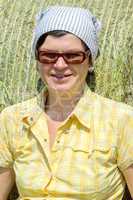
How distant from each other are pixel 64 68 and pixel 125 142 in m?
0.26

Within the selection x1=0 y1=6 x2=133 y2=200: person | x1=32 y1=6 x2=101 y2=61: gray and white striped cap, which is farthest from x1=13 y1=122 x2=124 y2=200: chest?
x1=32 y1=6 x2=101 y2=61: gray and white striped cap

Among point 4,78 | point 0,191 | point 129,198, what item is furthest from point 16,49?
point 129,198

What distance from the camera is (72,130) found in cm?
185

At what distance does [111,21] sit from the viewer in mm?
2078

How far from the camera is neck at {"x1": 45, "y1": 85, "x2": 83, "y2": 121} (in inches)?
73.4

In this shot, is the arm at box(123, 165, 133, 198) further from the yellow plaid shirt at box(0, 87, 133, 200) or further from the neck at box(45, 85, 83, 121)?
the neck at box(45, 85, 83, 121)

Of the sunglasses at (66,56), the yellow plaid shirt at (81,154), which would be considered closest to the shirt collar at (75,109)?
the yellow plaid shirt at (81,154)

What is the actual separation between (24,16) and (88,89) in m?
0.44

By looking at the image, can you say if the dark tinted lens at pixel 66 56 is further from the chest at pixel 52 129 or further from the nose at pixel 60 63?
the chest at pixel 52 129

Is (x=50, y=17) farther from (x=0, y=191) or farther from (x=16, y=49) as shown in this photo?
(x=0, y=191)

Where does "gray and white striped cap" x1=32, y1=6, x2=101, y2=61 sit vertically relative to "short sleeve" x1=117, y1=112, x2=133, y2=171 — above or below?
above

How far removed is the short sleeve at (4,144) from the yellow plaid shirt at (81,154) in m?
0.06

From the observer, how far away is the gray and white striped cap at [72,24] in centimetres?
180

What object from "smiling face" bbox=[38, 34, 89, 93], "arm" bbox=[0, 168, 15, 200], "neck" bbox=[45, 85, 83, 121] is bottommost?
"arm" bbox=[0, 168, 15, 200]
